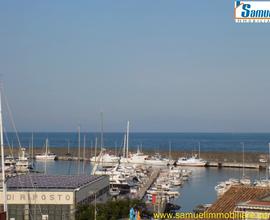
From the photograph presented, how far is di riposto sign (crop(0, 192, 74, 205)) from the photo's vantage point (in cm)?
2736

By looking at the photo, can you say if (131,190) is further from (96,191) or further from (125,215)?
(125,215)

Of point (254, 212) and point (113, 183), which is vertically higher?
point (254, 212)

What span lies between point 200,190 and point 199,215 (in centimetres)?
4110

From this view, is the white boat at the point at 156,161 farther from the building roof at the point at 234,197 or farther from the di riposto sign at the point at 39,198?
the building roof at the point at 234,197

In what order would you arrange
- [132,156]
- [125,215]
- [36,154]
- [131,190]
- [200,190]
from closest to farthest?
[125,215]
[131,190]
[200,190]
[132,156]
[36,154]

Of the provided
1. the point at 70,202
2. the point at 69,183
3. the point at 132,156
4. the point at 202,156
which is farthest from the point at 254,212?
the point at 202,156

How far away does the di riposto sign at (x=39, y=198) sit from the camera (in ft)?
89.8

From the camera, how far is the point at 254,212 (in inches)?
567

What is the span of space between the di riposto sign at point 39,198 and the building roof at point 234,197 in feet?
38.3

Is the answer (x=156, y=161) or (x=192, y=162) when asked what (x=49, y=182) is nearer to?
(x=156, y=161)

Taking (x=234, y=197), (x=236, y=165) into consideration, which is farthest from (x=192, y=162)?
(x=234, y=197)

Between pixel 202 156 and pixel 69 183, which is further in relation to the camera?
pixel 202 156

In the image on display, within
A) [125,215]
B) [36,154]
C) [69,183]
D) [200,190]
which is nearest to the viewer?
[125,215]

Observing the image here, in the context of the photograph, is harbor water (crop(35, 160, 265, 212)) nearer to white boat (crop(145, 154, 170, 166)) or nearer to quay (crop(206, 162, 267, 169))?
quay (crop(206, 162, 267, 169))
